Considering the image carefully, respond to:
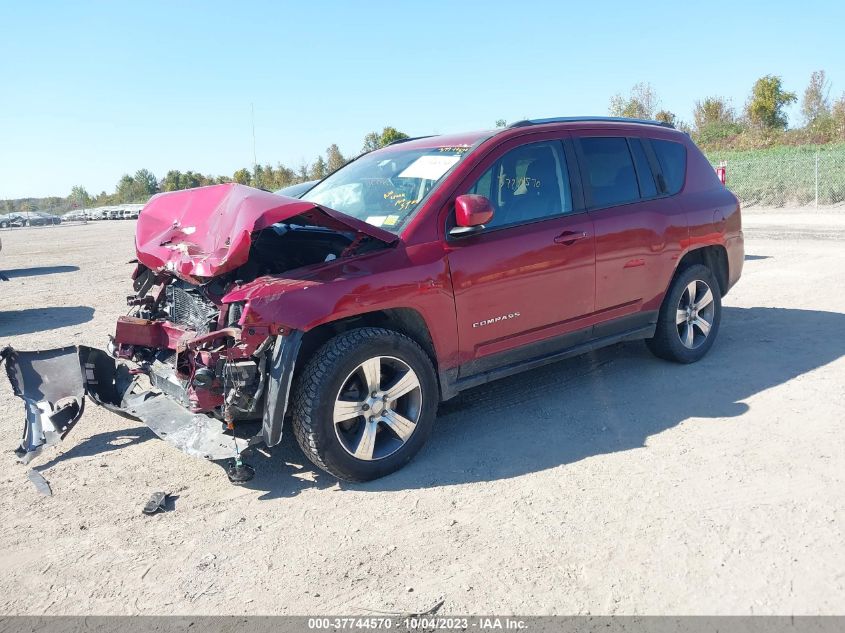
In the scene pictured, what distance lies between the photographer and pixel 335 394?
365 cm

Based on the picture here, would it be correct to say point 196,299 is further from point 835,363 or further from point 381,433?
point 835,363

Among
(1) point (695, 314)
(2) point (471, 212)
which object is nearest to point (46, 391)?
(2) point (471, 212)

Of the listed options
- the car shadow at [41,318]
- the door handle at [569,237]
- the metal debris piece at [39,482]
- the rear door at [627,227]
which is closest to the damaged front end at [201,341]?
the metal debris piece at [39,482]

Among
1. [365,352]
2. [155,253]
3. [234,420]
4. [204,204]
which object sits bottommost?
[234,420]

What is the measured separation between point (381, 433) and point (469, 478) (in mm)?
578

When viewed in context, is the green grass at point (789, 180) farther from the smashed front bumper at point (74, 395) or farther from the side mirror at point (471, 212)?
the smashed front bumper at point (74, 395)

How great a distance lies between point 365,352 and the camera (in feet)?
12.2

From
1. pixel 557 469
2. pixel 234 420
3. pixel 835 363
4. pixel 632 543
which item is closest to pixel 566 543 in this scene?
pixel 632 543

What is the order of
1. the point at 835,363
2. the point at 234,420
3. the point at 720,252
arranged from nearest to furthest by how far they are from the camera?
1. the point at 234,420
2. the point at 835,363
3. the point at 720,252

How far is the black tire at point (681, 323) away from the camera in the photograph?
5.45m

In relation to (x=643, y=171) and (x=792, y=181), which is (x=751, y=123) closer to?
(x=792, y=181)

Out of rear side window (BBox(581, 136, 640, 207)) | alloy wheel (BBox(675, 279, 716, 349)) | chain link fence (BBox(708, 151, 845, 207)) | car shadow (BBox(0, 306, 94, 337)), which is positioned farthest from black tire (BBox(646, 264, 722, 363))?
chain link fence (BBox(708, 151, 845, 207))

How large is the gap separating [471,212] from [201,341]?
166cm

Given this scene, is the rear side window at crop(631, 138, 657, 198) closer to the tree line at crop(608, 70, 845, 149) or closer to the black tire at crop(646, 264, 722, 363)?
the black tire at crop(646, 264, 722, 363)
